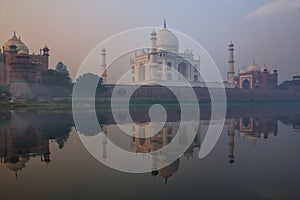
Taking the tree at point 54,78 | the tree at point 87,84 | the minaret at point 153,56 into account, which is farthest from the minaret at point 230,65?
the tree at point 54,78

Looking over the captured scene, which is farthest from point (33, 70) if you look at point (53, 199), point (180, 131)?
point (53, 199)

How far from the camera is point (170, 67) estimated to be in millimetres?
31438

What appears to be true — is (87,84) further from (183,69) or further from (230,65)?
(230,65)

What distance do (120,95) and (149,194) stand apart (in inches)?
816

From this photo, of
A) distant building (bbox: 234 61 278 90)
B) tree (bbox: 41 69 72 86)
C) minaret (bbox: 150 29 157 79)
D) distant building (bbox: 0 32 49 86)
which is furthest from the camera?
distant building (bbox: 234 61 278 90)

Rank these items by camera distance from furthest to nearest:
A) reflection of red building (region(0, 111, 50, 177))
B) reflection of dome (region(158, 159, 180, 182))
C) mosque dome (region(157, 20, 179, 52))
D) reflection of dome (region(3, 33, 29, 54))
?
mosque dome (region(157, 20, 179, 52))
reflection of dome (region(3, 33, 29, 54))
reflection of red building (region(0, 111, 50, 177))
reflection of dome (region(158, 159, 180, 182))

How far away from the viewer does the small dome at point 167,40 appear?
3044 cm

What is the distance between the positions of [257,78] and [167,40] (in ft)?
44.1

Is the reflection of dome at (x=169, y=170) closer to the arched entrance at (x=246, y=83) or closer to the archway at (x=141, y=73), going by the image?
the archway at (x=141, y=73)

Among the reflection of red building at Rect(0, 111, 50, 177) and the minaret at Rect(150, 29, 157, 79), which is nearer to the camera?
the reflection of red building at Rect(0, 111, 50, 177)

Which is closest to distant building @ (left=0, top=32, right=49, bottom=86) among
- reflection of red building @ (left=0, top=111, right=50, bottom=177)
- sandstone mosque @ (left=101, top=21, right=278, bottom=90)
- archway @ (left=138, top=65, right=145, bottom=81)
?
sandstone mosque @ (left=101, top=21, right=278, bottom=90)

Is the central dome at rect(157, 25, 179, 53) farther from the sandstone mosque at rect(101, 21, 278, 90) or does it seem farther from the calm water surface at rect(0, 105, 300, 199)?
the calm water surface at rect(0, 105, 300, 199)

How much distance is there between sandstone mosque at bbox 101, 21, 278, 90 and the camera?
29.8 metres

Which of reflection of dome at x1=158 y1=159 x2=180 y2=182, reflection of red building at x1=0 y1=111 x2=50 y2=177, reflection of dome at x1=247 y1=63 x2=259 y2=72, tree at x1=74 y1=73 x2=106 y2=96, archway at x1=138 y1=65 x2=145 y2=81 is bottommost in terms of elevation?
reflection of dome at x1=158 y1=159 x2=180 y2=182
